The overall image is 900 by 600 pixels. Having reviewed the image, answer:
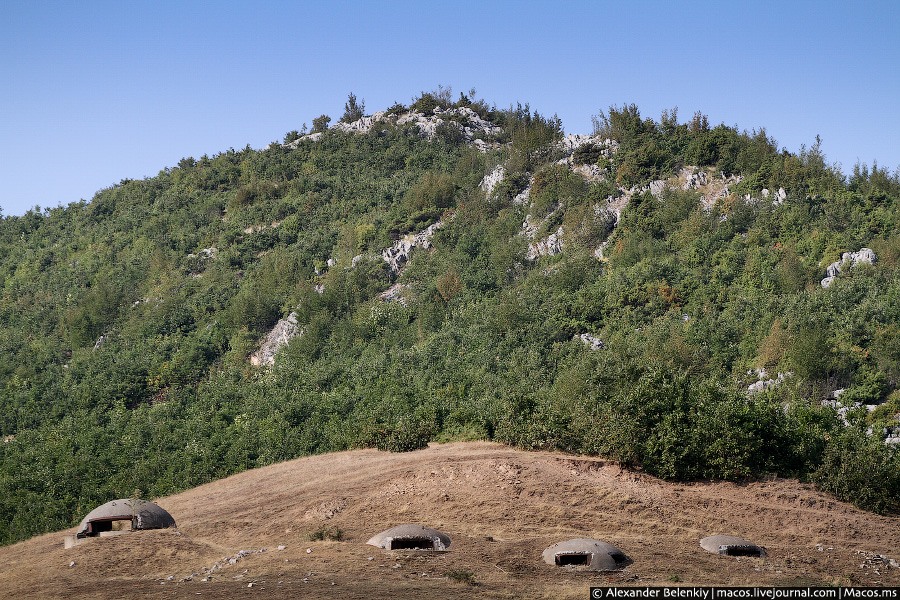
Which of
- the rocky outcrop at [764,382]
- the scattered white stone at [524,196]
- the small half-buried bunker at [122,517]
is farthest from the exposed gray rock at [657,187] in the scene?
the small half-buried bunker at [122,517]

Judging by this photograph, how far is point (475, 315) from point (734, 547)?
35.6 metres

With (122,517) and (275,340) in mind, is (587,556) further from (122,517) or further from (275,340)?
(275,340)

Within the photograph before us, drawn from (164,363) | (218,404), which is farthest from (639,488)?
(164,363)

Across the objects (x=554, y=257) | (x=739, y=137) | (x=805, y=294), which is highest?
(x=739, y=137)

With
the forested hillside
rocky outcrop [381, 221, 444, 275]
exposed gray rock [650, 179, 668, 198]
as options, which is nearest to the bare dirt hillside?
the forested hillside

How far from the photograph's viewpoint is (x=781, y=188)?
6244cm

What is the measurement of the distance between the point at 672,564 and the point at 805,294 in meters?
31.4

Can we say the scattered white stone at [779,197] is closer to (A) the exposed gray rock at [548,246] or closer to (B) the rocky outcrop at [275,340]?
(A) the exposed gray rock at [548,246]

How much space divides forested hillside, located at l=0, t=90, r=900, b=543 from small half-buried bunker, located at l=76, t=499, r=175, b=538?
42.2 ft

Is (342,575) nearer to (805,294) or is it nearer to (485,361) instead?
(485,361)

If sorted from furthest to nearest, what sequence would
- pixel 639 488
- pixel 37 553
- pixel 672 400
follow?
pixel 672 400, pixel 639 488, pixel 37 553

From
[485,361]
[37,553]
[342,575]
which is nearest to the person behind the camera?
[342,575]

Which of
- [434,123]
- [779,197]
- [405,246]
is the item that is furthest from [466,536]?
[434,123]

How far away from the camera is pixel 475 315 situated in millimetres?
61125
